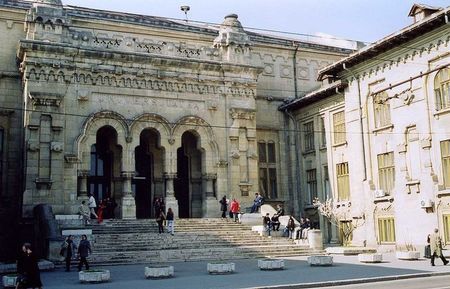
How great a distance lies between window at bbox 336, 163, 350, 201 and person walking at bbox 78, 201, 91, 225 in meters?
15.7

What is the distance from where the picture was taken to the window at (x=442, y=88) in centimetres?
2742

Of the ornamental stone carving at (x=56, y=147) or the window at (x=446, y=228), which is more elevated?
the ornamental stone carving at (x=56, y=147)

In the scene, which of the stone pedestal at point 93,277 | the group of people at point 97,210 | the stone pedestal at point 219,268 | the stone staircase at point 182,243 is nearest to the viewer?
the stone pedestal at point 93,277

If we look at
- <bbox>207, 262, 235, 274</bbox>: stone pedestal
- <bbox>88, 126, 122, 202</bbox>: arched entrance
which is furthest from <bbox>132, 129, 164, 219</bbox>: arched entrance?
<bbox>207, 262, 235, 274</bbox>: stone pedestal

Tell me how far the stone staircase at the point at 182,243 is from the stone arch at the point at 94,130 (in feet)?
15.0

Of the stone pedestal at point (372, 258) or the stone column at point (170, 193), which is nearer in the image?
the stone pedestal at point (372, 258)

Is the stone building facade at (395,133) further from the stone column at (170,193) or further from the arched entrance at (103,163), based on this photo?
the arched entrance at (103,163)

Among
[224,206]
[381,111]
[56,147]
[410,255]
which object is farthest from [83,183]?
[410,255]

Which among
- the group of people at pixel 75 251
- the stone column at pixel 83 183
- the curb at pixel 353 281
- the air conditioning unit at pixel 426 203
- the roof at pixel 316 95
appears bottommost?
the curb at pixel 353 281

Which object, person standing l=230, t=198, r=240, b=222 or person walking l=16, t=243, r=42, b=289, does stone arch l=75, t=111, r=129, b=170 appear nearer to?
person standing l=230, t=198, r=240, b=222

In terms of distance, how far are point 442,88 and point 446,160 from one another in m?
3.60

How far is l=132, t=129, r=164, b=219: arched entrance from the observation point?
35.3m

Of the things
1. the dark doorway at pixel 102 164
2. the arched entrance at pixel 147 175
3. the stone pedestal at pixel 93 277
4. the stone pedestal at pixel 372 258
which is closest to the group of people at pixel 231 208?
the arched entrance at pixel 147 175

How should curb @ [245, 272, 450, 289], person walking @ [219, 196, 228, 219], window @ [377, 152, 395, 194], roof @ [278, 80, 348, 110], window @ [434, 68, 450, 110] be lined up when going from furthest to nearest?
1. roof @ [278, 80, 348, 110]
2. person walking @ [219, 196, 228, 219]
3. window @ [377, 152, 395, 194]
4. window @ [434, 68, 450, 110]
5. curb @ [245, 272, 450, 289]
